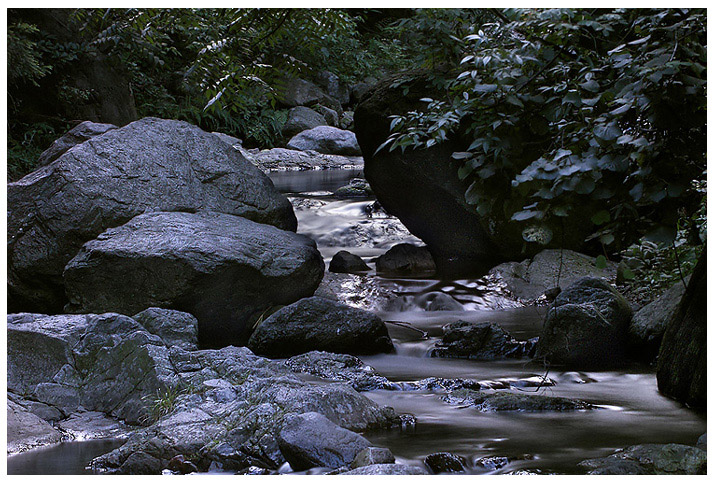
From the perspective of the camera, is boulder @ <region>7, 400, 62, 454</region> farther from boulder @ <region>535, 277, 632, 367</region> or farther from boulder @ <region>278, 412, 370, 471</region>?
boulder @ <region>535, 277, 632, 367</region>

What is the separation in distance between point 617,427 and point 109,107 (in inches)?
380

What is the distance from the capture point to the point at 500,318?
5.96 m

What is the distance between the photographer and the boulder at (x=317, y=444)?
2.49 meters

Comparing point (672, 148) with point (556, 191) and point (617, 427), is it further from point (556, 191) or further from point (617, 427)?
point (617, 427)

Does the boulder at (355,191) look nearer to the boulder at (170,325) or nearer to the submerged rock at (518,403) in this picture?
the boulder at (170,325)

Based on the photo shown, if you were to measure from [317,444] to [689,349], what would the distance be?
82.4 inches

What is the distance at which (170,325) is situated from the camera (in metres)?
4.38

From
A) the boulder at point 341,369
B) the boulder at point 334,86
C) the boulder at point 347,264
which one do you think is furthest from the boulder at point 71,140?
the boulder at point 334,86

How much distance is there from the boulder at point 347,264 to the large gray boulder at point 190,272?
1.80 metres

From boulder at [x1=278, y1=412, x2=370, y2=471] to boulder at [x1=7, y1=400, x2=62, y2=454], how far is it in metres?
1.14

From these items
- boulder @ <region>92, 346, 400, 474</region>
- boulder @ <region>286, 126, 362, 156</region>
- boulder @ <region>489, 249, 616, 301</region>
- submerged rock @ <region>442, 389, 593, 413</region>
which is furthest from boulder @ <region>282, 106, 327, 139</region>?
submerged rock @ <region>442, 389, 593, 413</region>

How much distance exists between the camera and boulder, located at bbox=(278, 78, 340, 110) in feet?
61.8

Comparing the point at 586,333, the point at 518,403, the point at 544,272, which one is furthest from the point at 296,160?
the point at 518,403
